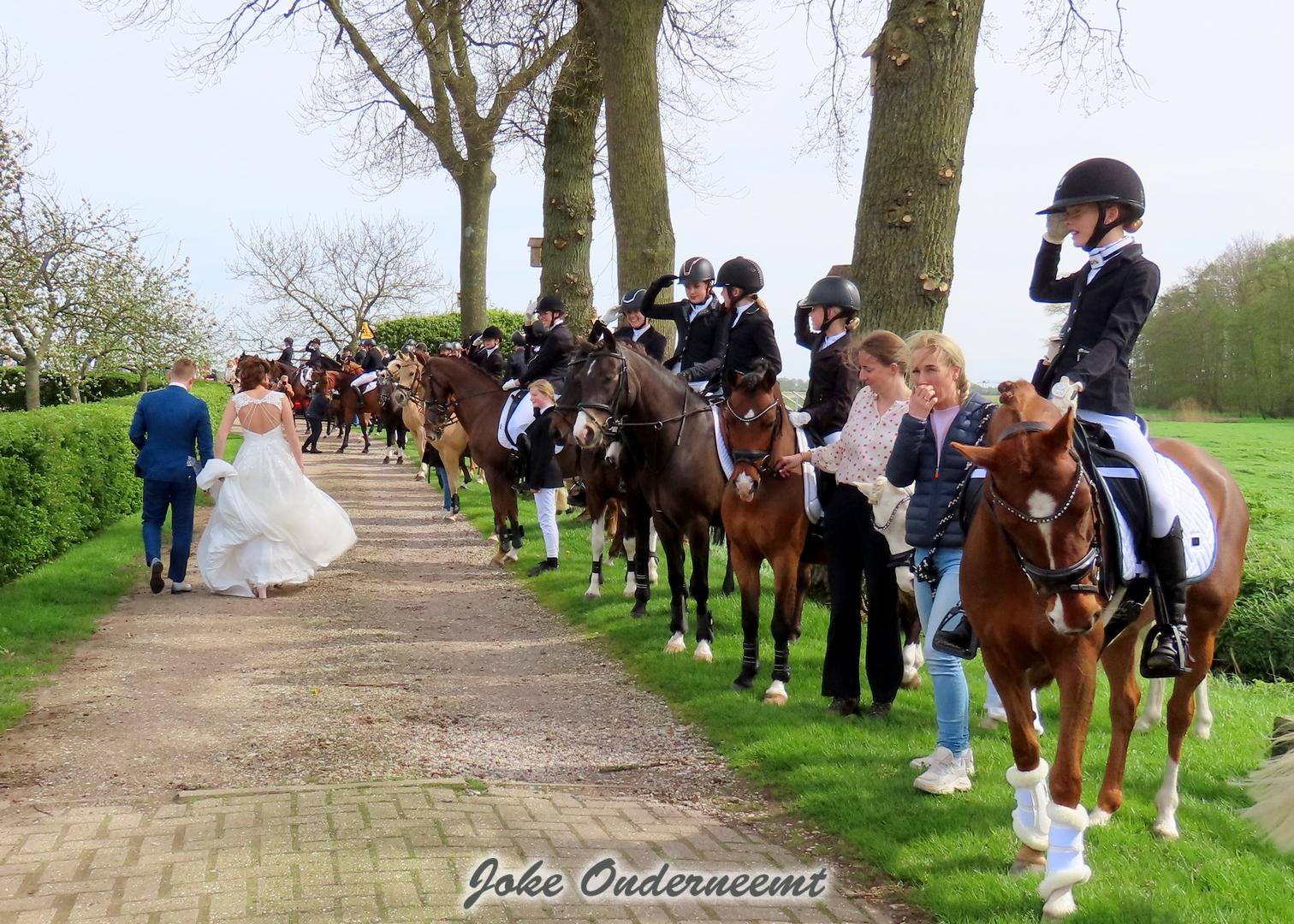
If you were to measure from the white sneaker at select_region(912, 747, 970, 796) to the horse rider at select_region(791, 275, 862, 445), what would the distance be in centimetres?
233

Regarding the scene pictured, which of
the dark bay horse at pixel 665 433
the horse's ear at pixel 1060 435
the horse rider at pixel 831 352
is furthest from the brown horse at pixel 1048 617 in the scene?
the dark bay horse at pixel 665 433

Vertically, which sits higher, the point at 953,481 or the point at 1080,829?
the point at 953,481

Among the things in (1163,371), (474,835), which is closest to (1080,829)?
(474,835)

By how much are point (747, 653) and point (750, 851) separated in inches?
107

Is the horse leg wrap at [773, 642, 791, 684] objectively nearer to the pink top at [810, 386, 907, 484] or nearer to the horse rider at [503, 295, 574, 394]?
the pink top at [810, 386, 907, 484]

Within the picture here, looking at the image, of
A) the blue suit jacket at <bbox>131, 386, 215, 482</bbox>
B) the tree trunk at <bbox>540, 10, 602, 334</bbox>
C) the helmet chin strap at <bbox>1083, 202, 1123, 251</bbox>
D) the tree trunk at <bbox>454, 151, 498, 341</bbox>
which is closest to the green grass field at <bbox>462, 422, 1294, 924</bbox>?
the helmet chin strap at <bbox>1083, 202, 1123, 251</bbox>

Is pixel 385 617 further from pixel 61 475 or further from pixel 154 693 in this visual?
pixel 61 475

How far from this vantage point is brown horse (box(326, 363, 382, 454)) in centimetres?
2894

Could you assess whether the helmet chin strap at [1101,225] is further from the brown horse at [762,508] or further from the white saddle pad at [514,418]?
the white saddle pad at [514,418]

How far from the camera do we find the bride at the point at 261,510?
1134 centimetres

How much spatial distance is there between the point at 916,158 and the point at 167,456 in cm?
734

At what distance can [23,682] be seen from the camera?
7.81 m

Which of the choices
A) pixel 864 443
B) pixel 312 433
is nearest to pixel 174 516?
pixel 864 443

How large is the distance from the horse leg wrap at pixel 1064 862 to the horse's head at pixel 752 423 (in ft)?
10.2
